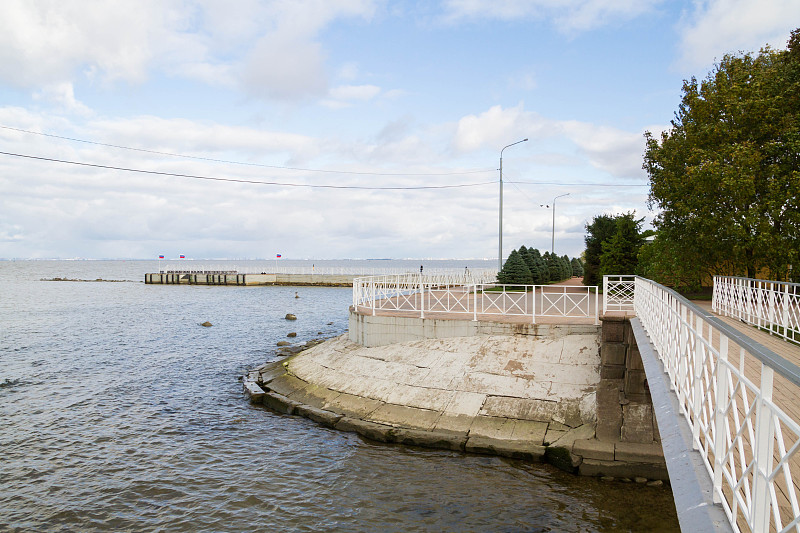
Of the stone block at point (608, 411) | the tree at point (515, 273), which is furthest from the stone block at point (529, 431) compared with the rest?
the tree at point (515, 273)

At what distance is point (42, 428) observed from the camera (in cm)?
1402

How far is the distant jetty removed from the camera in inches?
3046

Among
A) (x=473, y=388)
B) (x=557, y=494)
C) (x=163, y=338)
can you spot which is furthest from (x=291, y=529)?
(x=163, y=338)

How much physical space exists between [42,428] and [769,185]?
80.4 feet

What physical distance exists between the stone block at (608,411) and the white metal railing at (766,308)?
3.66m

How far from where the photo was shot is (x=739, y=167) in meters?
18.1

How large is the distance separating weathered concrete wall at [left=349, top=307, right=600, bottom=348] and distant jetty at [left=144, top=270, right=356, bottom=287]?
193 ft

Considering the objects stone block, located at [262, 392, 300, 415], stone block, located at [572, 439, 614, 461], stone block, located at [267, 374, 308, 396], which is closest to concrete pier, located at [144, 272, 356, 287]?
stone block, located at [267, 374, 308, 396]

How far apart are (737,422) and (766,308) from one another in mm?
11816

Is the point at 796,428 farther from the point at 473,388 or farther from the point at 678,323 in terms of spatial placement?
the point at 473,388

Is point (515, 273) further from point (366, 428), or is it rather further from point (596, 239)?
point (366, 428)

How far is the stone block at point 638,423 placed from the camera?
11359mm

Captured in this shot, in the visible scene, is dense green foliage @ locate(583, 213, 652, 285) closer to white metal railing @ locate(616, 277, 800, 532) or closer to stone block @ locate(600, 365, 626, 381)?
stone block @ locate(600, 365, 626, 381)

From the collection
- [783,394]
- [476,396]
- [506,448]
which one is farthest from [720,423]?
[476,396]
